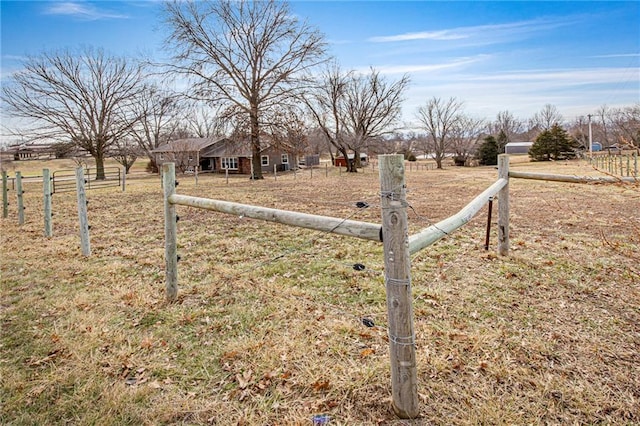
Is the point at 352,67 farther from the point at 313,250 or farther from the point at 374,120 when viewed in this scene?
the point at 313,250

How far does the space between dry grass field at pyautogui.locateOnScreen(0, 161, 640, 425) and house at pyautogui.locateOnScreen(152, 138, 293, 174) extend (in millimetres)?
29886

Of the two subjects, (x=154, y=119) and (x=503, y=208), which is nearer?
(x=503, y=208)

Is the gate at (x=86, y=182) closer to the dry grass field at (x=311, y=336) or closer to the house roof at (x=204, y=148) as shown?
the house roof at (x=204, y=148)

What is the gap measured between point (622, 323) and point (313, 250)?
12.6 ft

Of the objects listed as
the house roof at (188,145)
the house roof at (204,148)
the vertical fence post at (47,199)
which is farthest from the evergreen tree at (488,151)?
the vertical fence post at (47,199)

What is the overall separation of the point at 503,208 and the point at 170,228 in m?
4.43

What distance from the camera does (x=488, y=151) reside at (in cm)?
3962

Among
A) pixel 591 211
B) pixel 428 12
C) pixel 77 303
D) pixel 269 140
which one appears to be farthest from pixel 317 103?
pixel 77 303

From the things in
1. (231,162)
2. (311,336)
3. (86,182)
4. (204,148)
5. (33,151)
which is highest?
(204,148)

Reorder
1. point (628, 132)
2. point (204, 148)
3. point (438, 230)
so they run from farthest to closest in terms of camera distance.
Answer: point (204, 148) < point (628, 132) < point (438, 230)

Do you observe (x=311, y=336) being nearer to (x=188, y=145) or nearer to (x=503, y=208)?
(x=503, y=208)

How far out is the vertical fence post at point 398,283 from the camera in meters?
1.84

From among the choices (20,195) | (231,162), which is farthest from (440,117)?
(20,195)

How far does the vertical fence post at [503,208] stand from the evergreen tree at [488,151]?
38349 mm
